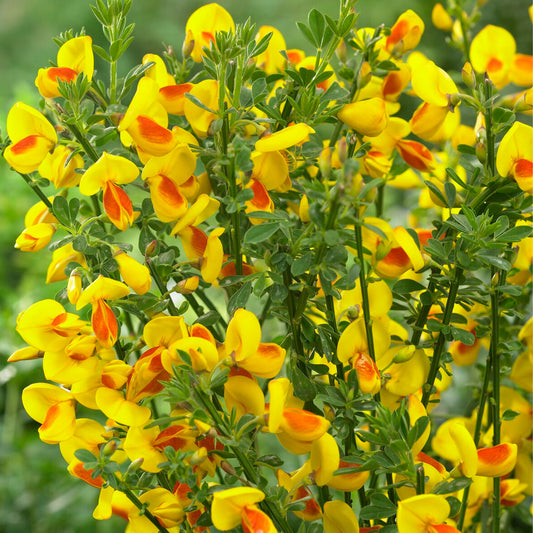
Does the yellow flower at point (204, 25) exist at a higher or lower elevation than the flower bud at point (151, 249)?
higher

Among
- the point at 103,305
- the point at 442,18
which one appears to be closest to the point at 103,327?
the point at 103,305

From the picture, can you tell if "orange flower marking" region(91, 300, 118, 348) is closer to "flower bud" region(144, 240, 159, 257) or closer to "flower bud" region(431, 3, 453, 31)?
"flower bud" region(144, 240, 159, 257)

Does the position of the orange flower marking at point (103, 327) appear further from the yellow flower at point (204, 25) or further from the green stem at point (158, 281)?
the yellow flower at point (204, 25)

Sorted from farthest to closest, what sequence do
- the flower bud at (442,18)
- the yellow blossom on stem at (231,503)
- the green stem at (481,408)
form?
the flower bud at (442,18) < the green stem at (481,408) < the yellow blossom on stem at (231,503)

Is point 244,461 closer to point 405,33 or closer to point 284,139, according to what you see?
point 284,139

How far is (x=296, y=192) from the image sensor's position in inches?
15.1

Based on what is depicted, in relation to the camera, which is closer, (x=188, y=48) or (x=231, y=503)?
(x=231, y=503)

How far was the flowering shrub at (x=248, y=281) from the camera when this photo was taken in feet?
1.03

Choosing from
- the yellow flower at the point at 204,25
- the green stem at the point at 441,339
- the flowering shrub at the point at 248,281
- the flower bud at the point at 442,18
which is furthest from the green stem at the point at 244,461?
the flower bud at the point at 442,18

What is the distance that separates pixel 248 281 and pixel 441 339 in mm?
110

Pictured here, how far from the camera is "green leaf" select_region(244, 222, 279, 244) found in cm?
31

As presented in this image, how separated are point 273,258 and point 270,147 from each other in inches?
2.1

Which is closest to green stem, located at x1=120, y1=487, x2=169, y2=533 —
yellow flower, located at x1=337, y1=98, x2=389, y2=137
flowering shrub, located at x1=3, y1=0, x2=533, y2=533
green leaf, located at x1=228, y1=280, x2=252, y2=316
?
flowering shrub, located at x1=3, y1=0, x2=533, y2=533

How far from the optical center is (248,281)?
0.35 m
